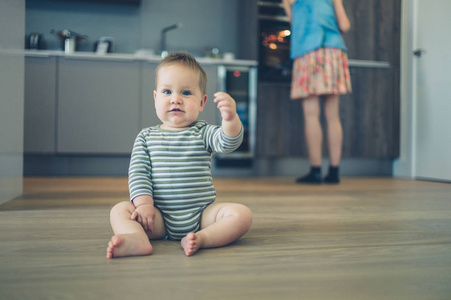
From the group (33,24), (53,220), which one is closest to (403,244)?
(53,220)

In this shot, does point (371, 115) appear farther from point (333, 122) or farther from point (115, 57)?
point (115, 57)

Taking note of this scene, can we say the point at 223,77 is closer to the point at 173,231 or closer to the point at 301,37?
the point at 301,37

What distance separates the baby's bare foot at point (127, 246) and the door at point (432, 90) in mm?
2505

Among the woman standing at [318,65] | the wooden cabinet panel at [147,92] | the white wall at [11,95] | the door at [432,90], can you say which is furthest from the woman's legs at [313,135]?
the white wall at [11,95]

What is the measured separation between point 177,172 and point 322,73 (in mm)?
1774

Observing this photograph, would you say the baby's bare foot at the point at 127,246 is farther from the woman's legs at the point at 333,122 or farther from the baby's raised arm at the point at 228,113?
the woman's legs at the point at 333,122

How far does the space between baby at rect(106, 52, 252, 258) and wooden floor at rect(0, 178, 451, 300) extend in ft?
0.18

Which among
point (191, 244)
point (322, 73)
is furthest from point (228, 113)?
point (322, 73)

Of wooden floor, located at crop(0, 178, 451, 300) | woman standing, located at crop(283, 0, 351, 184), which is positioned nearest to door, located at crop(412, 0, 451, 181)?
woman standing, located at crop(283, 0, 351, 184)

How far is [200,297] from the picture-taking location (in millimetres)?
578

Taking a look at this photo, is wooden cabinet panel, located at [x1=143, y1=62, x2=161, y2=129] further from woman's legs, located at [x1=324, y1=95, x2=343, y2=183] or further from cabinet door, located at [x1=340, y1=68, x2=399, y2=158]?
cabinet door, located at [x1=340, y1=68, x2=399, y2=158]

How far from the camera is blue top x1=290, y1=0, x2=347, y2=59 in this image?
8.05ft

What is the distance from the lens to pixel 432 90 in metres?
2.92

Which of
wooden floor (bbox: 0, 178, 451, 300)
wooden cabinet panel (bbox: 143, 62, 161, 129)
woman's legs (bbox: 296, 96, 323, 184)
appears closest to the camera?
wooden floor (bbox: 0, 178, 451, 300)
